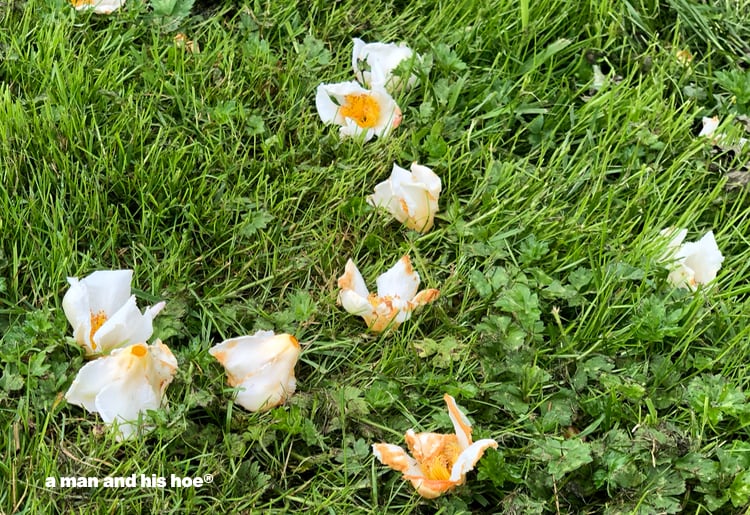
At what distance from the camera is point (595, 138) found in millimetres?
2705

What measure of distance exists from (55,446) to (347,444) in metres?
0.62

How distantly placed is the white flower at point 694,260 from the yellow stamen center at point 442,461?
0.82 m

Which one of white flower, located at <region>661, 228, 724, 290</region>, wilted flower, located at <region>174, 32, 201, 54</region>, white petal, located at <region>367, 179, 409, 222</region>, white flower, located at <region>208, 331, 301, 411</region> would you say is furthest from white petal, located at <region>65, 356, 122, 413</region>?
white flower, located at <region>661, 228, 724, 290</region>

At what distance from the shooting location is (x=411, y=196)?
7.75 ft

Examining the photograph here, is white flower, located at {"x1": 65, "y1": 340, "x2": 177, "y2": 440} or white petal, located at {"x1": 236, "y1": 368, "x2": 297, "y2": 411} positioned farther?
white petal, located at {"x1": 236, "y1": 368, "x2": 297, "y2": 411}

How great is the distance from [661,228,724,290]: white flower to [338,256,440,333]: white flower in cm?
65

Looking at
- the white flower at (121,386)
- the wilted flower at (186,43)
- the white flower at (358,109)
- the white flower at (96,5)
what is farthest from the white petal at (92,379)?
the white flower at (96,5)

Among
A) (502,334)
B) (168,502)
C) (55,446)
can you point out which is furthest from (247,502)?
(502,334)

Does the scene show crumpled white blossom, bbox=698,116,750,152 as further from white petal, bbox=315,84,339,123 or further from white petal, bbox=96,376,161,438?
white petal, bbox=96,376,161,438

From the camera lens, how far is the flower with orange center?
1858 millimetres

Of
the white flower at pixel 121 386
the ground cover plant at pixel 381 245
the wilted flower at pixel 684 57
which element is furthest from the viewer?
the wilted flower at pixel 684 57

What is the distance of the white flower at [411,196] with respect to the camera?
7.74ft

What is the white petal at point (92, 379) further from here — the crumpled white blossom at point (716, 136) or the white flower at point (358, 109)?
the crumpled white blossom at point (716, 136)

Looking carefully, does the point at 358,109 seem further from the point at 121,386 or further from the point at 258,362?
the point at 121,386
